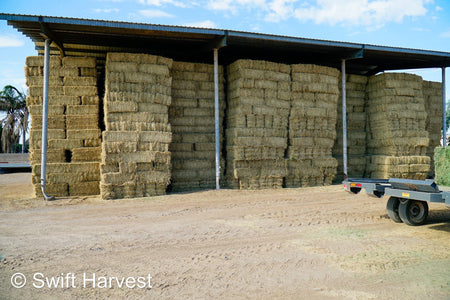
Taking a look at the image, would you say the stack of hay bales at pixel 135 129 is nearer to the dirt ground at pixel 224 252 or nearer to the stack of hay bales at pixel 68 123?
the stack of hay bales at pixel 68 123

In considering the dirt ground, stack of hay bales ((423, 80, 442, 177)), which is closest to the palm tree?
the dirt ground

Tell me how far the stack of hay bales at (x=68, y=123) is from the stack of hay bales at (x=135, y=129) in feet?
3.67

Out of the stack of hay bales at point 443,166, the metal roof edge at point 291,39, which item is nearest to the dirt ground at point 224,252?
the stack of hay bales at point 443,166

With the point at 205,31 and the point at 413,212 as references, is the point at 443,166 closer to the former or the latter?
the point at 413,212

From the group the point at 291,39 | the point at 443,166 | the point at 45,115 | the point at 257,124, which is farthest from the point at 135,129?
the point at 443,166

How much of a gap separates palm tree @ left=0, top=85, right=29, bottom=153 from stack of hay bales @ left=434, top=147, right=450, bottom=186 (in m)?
36.2

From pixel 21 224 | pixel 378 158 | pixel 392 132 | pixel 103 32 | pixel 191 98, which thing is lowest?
pixel 21 224

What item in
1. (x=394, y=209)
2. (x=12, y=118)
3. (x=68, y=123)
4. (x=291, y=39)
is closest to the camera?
(x=394, y=209)

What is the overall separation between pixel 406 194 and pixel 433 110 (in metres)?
12.7

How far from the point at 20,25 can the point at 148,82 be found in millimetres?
4195

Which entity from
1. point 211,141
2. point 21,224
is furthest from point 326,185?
point 21,224

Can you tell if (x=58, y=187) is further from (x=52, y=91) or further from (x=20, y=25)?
(x=20, y=25)

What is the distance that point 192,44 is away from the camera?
13.2 m

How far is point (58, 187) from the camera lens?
11.4m
